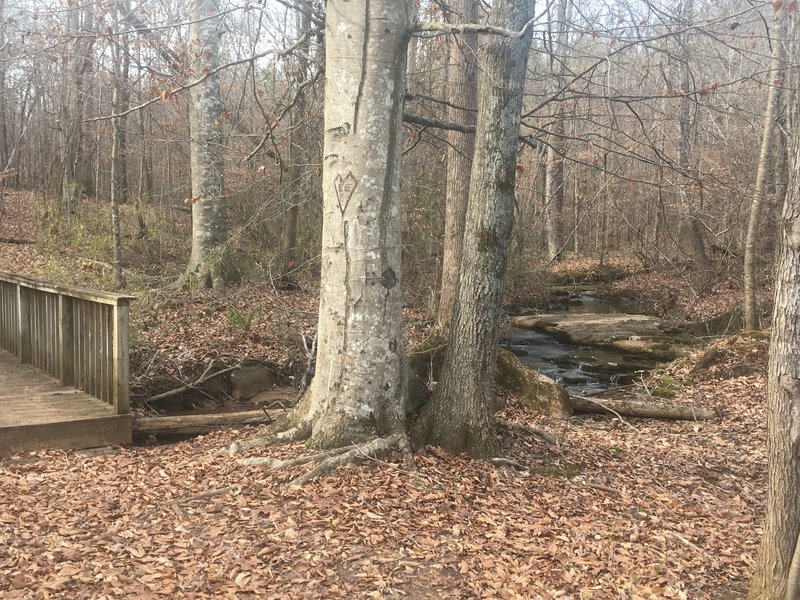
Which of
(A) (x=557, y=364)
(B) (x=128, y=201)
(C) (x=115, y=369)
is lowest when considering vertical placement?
(A) (x=557, y=364)

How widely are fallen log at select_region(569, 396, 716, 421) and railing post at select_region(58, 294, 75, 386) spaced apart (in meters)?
6.34

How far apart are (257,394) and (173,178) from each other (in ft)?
47.8

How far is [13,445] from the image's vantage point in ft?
19.5

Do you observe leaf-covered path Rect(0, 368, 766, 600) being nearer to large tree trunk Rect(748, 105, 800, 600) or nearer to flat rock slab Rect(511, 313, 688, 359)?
large tree trunk Rect(748, 105, 800, 600)

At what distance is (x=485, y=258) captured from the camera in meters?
5.41

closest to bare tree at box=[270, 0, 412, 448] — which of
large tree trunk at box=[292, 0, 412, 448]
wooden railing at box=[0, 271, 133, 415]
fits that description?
large tree trunk at box=[292, 0, 412, 448]

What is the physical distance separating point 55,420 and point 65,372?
61.3 inches

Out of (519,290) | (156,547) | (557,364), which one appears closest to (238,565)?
(156,547)

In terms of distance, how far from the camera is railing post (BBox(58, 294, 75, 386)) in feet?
24.3

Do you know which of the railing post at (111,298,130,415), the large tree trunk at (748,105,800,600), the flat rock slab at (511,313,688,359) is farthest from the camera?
the flat rock slab at (511,313,688,359)

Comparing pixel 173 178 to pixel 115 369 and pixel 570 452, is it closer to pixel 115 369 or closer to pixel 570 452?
pixel 115 369

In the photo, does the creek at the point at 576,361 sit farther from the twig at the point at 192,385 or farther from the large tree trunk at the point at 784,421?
the large tree trunk at the point at 784,421

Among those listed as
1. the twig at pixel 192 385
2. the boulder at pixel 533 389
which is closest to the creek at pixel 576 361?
the boulder at pixel 533 389

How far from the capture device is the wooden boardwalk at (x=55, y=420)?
6008 mm
